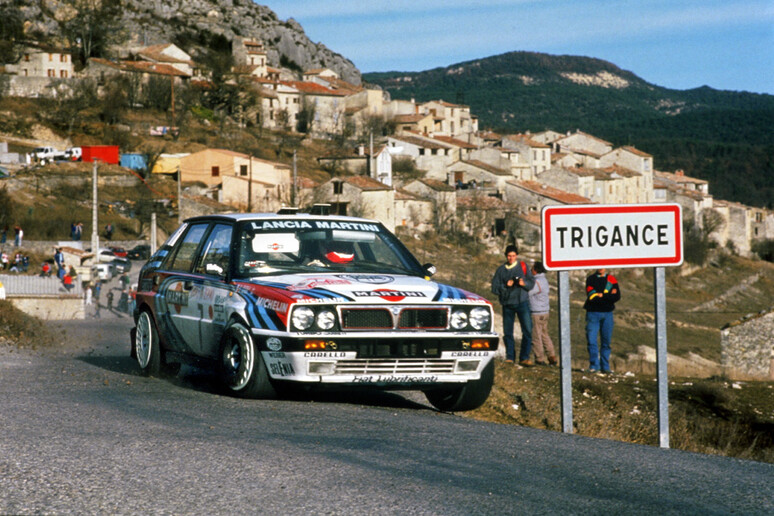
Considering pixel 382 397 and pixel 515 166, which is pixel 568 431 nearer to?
pixel 382 397

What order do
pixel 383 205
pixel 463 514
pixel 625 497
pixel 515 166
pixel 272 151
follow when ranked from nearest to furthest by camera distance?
pixel 463 514
pixel 625 497
pixel 383 205
pixel 272 151
pixel 515 166

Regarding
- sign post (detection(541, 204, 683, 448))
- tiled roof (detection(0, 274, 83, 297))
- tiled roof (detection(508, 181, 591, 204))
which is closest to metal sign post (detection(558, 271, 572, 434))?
sign post (detection(541, 204, 683, 448))

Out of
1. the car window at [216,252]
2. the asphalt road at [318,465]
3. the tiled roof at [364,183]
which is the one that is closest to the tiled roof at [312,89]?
the tiled roof at [364,183]

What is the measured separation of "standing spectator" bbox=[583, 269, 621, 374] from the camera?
15.0 meters

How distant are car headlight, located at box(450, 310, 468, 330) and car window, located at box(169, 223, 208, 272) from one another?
2876 millimetres

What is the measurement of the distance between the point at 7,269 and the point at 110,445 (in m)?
52.5

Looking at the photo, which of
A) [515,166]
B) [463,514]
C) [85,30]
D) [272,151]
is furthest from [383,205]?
[463,514]

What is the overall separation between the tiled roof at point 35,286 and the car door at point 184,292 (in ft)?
95.0

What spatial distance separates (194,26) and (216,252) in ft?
534

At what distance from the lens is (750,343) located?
106 feet

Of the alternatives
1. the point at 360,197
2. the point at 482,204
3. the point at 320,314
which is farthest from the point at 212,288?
the point at 482,204

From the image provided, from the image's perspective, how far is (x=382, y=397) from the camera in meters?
10.1

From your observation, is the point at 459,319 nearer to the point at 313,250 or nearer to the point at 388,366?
the point at 388,366

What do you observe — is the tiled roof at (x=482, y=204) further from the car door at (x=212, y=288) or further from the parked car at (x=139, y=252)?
the car door at (x=212, y=288)
